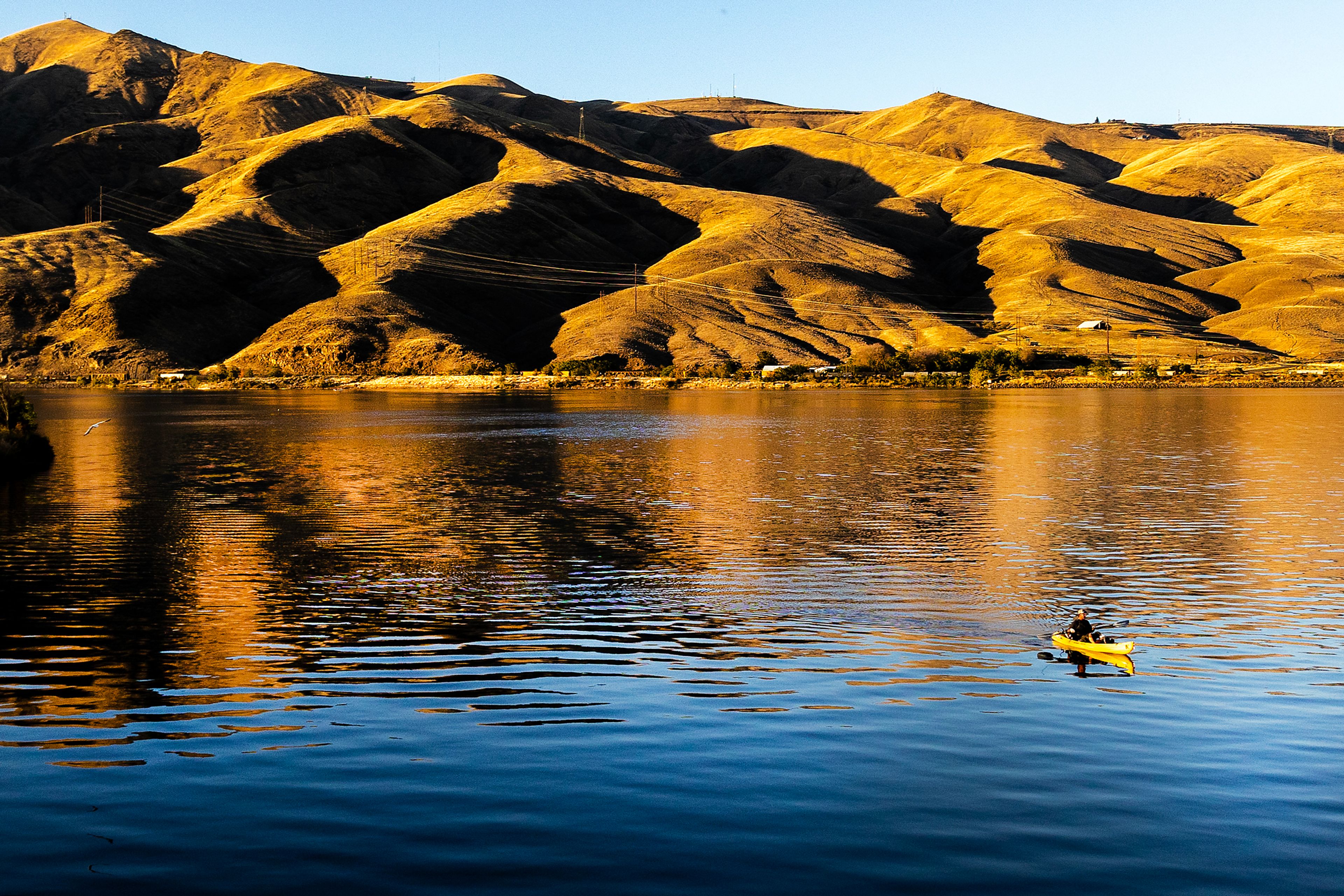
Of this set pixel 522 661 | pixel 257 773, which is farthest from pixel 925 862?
pixel 522 661

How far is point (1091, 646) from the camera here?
2356 cm

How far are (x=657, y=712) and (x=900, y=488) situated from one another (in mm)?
39076

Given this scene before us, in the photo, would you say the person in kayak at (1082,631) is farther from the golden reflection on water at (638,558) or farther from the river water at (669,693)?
the golden reflection on water at (638,558)

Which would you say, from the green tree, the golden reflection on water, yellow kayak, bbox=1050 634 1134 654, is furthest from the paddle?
the green tree

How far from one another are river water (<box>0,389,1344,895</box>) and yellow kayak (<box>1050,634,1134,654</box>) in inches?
15.2

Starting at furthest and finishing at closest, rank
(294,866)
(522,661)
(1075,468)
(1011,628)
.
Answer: (1075,468) < (1011,628) < (522,661) < (294,866)

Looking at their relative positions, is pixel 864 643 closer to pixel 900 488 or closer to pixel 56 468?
pixel 900 488

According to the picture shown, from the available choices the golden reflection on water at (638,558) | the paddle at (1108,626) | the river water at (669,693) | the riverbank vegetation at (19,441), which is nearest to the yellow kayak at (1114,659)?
the river water at (669,693)

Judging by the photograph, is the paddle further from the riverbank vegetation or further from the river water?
the riverbank vegetation

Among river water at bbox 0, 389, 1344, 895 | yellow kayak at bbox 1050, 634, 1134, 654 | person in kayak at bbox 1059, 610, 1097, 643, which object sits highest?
person in kayak at bbox 1059, 610, 1097, 643

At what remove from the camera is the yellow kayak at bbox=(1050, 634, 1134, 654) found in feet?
76.2

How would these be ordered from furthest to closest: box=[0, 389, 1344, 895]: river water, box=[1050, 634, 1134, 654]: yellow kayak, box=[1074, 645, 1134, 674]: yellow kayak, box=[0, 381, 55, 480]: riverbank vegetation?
box=[0, 381, 55, 480]: riverbank vegetation, box=[1074, 645, 1134, 674]: yellow kayak, box=[1050, 634, 1134, 654]: yellow kayak, box=[0, 389, 1344, 895]: river water

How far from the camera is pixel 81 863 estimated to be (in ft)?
45.8

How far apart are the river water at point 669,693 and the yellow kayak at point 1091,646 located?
39 centimetres
